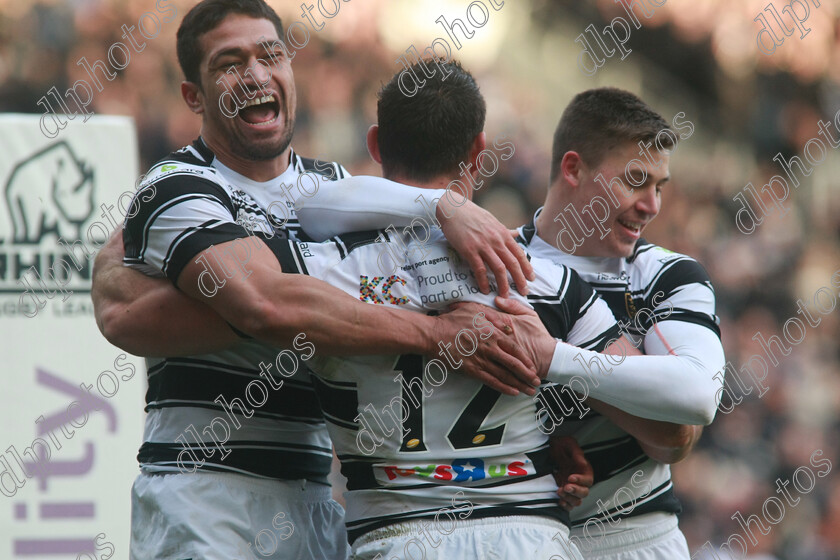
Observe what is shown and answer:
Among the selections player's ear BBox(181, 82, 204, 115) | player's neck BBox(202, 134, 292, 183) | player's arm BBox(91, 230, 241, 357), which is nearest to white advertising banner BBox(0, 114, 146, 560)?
player's ear BBox(181, 82, 204, 115)

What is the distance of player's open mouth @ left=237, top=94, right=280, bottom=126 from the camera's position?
115 inches

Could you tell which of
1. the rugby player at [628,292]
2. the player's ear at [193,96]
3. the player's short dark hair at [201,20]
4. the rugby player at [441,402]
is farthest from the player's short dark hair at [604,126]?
the player's ear at [193,96]

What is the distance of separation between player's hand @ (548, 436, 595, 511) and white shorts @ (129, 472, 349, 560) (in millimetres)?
747

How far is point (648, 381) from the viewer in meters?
2.37

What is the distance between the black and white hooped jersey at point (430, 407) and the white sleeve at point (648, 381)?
0.25 ft

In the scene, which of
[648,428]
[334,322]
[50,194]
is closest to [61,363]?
[50,194]

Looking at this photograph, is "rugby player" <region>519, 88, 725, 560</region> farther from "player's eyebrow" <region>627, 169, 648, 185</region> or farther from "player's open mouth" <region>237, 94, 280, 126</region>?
"player's open mouth" <region>237, 94, 280, 126</region>

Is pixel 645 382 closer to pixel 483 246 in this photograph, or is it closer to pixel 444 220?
pixel 483 246

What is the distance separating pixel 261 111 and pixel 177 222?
64 cm

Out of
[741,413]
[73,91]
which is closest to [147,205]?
[73,91]

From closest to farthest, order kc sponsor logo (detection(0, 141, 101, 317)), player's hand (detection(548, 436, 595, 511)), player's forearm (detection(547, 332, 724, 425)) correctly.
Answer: player's forearm (detection(547, 332, 724, 425))
player's hand (detection(548, 436, 595, 511))
kc sponsor logo (detection(0, 141, 101, 317))

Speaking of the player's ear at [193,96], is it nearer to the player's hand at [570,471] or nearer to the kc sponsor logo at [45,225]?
the player's hand at [570,471]

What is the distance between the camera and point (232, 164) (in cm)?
293

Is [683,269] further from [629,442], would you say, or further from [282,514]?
[282,514]
